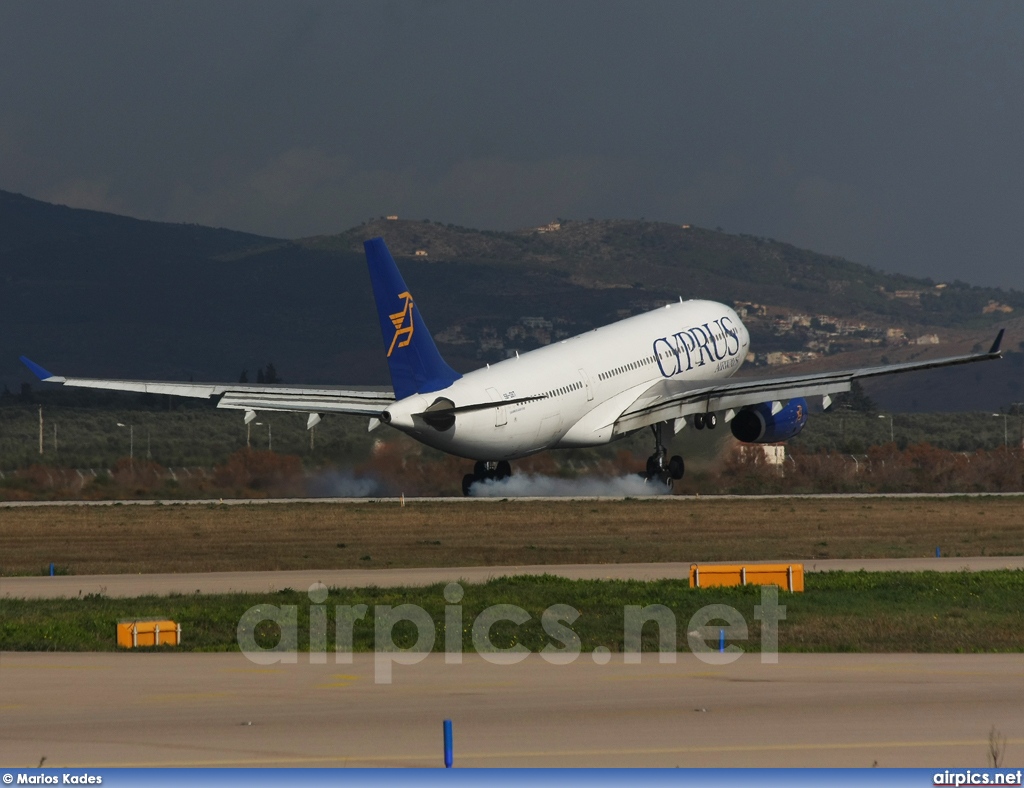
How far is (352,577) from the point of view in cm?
3391

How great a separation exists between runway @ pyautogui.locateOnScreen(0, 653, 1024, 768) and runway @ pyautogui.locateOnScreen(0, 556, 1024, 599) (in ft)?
30.6

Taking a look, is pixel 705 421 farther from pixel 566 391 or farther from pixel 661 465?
pixel 566 391

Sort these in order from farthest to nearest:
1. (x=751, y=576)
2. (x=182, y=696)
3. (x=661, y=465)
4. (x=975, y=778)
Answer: (x=661, y=465)
(x=751, y=576)
(x=182, y=696)
(x=975, y=778)

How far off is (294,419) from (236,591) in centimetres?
5140

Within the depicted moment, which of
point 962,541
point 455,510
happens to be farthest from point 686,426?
point 962,541

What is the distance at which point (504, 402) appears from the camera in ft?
165

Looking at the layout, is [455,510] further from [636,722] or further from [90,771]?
[90,771]

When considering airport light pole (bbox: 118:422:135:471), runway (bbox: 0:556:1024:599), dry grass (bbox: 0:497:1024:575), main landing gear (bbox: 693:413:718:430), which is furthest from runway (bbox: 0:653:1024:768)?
airport light pole (bbox: 118:422:135:471)

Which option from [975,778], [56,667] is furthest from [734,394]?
[975,778]

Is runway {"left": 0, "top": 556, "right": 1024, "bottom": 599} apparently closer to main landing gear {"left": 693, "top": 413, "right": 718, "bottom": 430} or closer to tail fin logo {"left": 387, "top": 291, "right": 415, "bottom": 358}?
tail fin logo {"left": 387, "top": 291, "right": 415, "bottom": 358}

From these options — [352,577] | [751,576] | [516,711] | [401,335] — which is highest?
[401,335]

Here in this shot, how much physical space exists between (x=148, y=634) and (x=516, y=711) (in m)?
8.04
